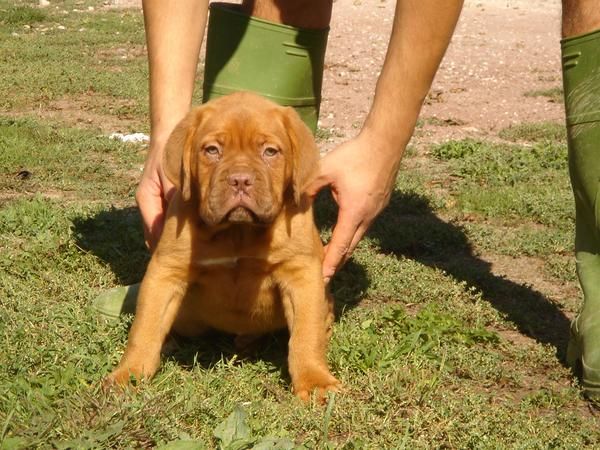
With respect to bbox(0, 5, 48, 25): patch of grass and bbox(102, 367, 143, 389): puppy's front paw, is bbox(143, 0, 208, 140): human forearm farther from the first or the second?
bbox(0, 5, 48, 25): patch of grass

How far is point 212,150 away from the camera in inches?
151

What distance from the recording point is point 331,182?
4.11m

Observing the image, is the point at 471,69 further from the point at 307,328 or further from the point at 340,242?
the point at 307,328

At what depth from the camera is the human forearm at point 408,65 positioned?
3904mm

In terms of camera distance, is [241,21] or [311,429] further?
[241,21]

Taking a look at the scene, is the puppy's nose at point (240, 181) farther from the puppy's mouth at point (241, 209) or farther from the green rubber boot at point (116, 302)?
the green rubber boot at point (116, 302)

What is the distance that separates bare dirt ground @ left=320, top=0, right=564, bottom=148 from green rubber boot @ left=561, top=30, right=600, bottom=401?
4.26m

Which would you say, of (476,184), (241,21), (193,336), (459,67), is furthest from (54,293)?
(459,67)

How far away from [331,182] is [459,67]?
30.3ft

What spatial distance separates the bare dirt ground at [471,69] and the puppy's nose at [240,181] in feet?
15.7

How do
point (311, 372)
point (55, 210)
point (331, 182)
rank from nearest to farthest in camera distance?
1. point (311, 372)
2. point (331, 182)
3. point (55, 210)

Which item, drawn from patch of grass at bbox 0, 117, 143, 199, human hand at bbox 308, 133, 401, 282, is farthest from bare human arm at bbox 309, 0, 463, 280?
patch of grass at bbox 0, 117, 143, 199

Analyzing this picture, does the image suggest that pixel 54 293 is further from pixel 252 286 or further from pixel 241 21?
pixel 241 21

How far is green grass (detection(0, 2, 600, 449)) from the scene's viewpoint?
337 centimetres
